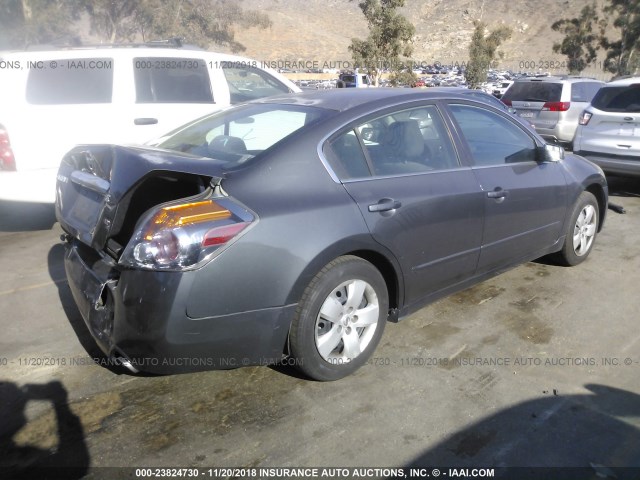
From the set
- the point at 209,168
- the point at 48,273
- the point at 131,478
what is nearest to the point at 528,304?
the point at 209,168

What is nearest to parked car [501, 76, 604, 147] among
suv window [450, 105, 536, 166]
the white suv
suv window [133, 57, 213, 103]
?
the white suv

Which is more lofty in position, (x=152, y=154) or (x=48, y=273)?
(x=152, y=154)

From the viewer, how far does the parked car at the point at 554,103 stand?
12469 millimetres

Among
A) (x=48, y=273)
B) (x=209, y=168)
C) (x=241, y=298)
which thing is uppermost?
(x=209, y=168)

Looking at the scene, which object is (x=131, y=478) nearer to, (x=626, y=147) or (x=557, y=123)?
(x=626, y=147)

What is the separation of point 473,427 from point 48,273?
→ 152 inches

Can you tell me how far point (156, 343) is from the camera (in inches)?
108

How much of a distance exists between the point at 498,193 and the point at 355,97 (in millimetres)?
1198

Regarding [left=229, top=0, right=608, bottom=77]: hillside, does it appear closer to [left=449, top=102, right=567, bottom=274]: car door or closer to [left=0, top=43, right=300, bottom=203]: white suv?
[left=0, top=43, right=300, bottom=203]: white suv

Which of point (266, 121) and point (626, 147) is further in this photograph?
point (626, 147)

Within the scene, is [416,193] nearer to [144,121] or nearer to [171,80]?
[144,121]

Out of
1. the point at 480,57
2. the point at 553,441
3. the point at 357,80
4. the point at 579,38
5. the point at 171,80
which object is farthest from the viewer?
the point at 579,38

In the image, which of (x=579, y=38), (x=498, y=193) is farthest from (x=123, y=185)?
(x=579, y=38)

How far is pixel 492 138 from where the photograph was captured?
4336 millimetres
